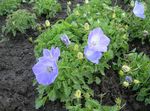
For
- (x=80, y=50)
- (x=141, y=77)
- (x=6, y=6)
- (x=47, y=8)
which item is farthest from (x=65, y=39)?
(x=6, y=6)

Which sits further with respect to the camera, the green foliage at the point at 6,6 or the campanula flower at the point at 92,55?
the green foliage at the point at 6,6

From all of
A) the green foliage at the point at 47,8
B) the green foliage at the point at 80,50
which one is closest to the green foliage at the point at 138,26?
the green foliage at the point at 80,50

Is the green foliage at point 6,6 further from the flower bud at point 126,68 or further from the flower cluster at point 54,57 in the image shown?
the flower bud at point 126,68

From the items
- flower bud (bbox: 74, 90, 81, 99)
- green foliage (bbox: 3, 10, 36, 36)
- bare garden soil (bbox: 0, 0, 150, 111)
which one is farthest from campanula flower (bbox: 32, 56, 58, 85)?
green foliage (bbox: 3, 10, 36, 36)

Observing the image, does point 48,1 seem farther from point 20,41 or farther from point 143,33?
point 143,33

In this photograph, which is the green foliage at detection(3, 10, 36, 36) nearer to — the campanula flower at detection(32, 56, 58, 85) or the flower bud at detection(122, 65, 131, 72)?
the campanula flower at detection(32, 56, 58, 85)
